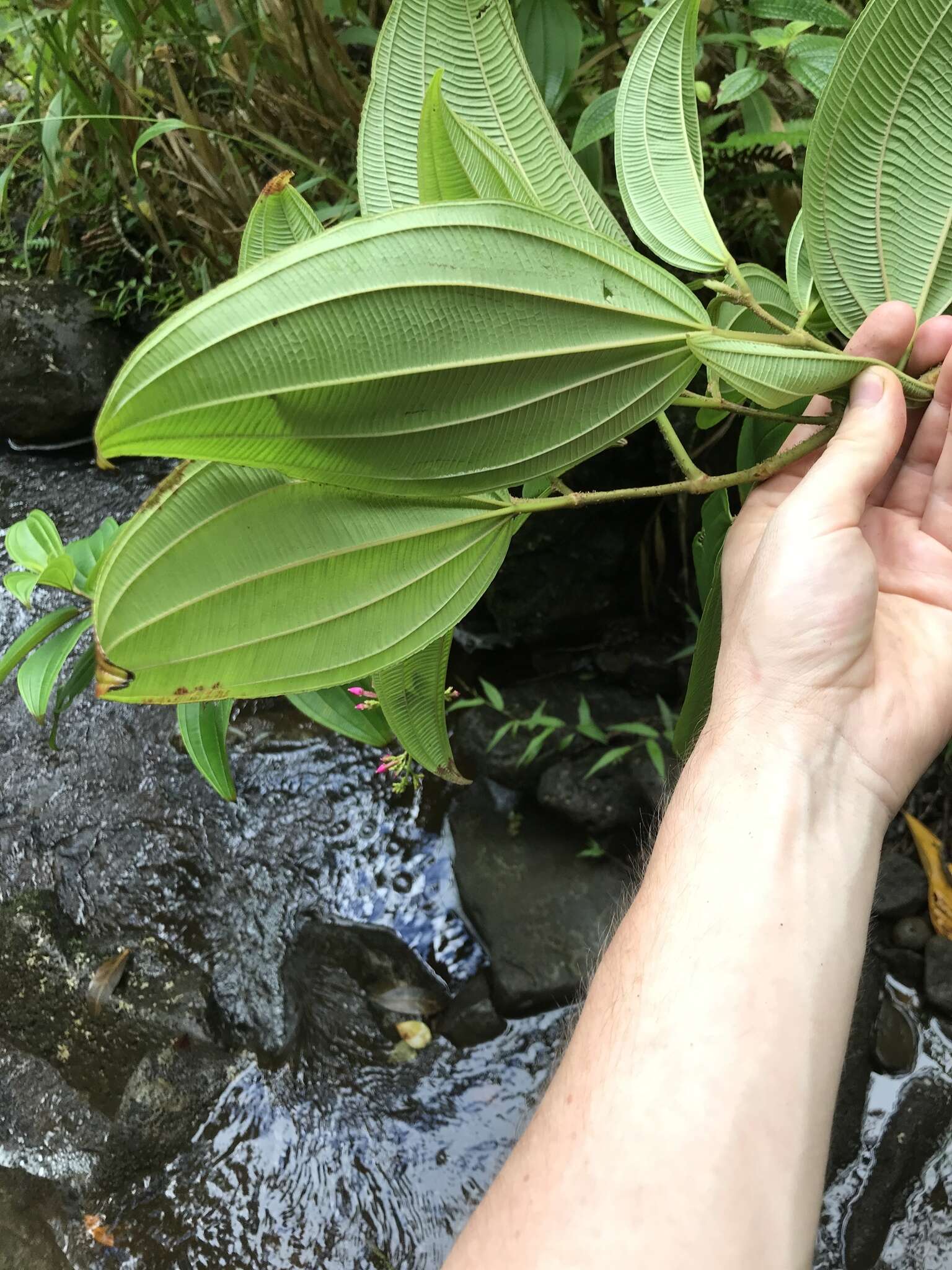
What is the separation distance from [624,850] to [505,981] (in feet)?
1.05

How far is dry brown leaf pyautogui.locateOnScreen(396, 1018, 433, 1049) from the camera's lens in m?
1.40

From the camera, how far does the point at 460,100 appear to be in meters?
0.53

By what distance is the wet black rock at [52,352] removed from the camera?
6.82 ft

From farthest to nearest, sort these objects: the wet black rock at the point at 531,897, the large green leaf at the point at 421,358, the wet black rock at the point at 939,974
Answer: the wet black rock at the point at 531,897 < the wet black rock at the point at 939,974 < the large green leaf at the point at 421,358

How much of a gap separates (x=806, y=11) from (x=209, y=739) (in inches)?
41.1

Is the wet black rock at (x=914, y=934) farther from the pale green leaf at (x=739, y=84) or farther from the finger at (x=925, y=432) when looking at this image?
the pale green leaf at (x=739, y=84)

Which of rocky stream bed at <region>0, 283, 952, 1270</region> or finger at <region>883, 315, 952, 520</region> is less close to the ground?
finger at <region>883, 315, 952, 520</region>

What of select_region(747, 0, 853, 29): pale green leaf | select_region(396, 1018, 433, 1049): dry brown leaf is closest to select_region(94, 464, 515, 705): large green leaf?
select_region(747, 0, 853, 29): pale green leaf

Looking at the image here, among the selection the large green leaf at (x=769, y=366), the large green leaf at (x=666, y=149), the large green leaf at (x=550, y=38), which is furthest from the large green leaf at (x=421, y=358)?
the large green leaf at (x=550, y=38)

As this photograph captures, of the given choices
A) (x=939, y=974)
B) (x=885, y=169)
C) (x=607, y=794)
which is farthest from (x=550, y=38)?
(x=939, y=974)

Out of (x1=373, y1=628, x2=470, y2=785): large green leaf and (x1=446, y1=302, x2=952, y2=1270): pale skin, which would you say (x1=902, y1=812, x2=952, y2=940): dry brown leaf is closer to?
(x1=446, y1=302, x2=952, y2=1270): pale skin

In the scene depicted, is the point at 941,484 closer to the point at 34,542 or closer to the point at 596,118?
the point at 596,118

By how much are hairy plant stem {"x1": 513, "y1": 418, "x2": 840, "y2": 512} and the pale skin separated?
3 centimetres

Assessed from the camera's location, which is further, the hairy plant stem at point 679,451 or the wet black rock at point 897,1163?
the wet black rock at point 897,1163
